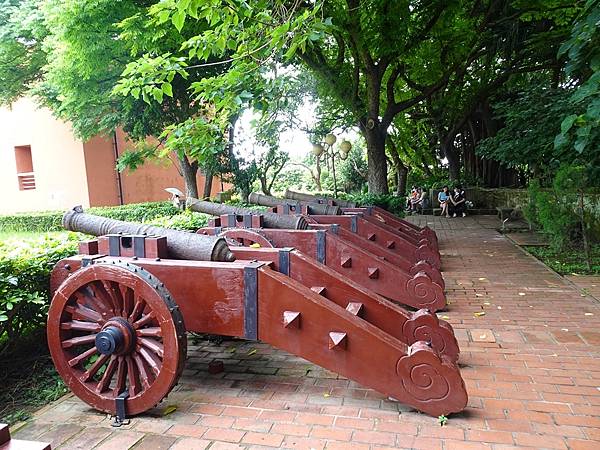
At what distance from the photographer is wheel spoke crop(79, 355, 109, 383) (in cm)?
263

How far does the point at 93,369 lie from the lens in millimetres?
2654

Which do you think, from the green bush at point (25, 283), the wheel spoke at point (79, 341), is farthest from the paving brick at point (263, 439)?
the green bush at point (25, 283)

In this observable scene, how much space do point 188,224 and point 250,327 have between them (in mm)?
3230

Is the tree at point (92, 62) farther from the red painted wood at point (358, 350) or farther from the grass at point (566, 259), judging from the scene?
the grass at point (566, 259)

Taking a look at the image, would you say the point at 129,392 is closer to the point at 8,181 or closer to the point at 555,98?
the point at 555,98

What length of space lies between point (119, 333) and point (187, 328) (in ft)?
1.37

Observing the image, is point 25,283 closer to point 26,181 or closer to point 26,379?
point 26,379

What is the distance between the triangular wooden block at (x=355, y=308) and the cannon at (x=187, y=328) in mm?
355

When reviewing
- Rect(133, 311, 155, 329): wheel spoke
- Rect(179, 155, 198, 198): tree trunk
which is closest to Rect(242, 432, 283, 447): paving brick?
Rect(133, 311, 155, 329): wheel spoke

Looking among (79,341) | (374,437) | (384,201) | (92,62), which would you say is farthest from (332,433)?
(92,62)

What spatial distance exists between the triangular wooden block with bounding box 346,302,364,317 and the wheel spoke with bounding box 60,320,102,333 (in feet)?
5.03

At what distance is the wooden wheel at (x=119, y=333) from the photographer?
251 centimetres

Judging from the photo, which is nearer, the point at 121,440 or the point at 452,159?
the point at 121,440

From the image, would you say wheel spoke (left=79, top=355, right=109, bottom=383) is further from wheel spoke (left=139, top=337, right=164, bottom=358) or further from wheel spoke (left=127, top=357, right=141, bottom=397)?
wheel spoke (left=139, top=337, right=164, bottom=358)
